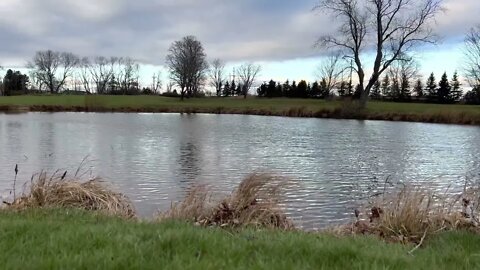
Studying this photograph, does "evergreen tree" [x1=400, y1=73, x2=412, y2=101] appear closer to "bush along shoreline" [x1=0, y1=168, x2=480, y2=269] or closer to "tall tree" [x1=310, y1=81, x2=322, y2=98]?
"tall tree" [x1=310, y1=81, x2=322, y2=98]

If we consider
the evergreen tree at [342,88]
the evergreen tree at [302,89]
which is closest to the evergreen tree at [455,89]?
the evergreen tree at [342,88]

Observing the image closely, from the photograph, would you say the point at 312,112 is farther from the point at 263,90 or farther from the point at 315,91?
the point at 263,90

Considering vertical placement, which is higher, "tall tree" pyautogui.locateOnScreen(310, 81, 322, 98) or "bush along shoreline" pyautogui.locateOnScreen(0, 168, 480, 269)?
"tall tree" pyautogui.locateOnScreen(310, 81, 322, 98)

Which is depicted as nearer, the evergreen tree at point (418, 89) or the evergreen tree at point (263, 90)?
the evergreen tree at point (418, 89)

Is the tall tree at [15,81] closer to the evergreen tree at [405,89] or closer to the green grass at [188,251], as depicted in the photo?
the evergreen tree at [405,89]

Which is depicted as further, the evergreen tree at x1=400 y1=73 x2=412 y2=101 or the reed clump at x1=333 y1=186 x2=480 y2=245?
the evergreen tree at x1=400 y1=73 x2=412 y2=101

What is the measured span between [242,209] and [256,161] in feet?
32.6

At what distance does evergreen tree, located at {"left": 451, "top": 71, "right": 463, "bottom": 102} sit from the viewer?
92512 mm

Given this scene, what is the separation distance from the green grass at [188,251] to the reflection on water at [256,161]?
4.13m

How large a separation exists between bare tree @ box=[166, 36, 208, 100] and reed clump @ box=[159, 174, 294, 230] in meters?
80.4

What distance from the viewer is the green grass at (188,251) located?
4.20 metres

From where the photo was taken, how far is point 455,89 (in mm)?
95562

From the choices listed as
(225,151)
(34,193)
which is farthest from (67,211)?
(225,151)

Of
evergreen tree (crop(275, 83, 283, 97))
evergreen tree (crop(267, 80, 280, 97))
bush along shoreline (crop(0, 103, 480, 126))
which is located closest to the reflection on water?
bush along shoreline (crop(0, 103, 480, 126))
